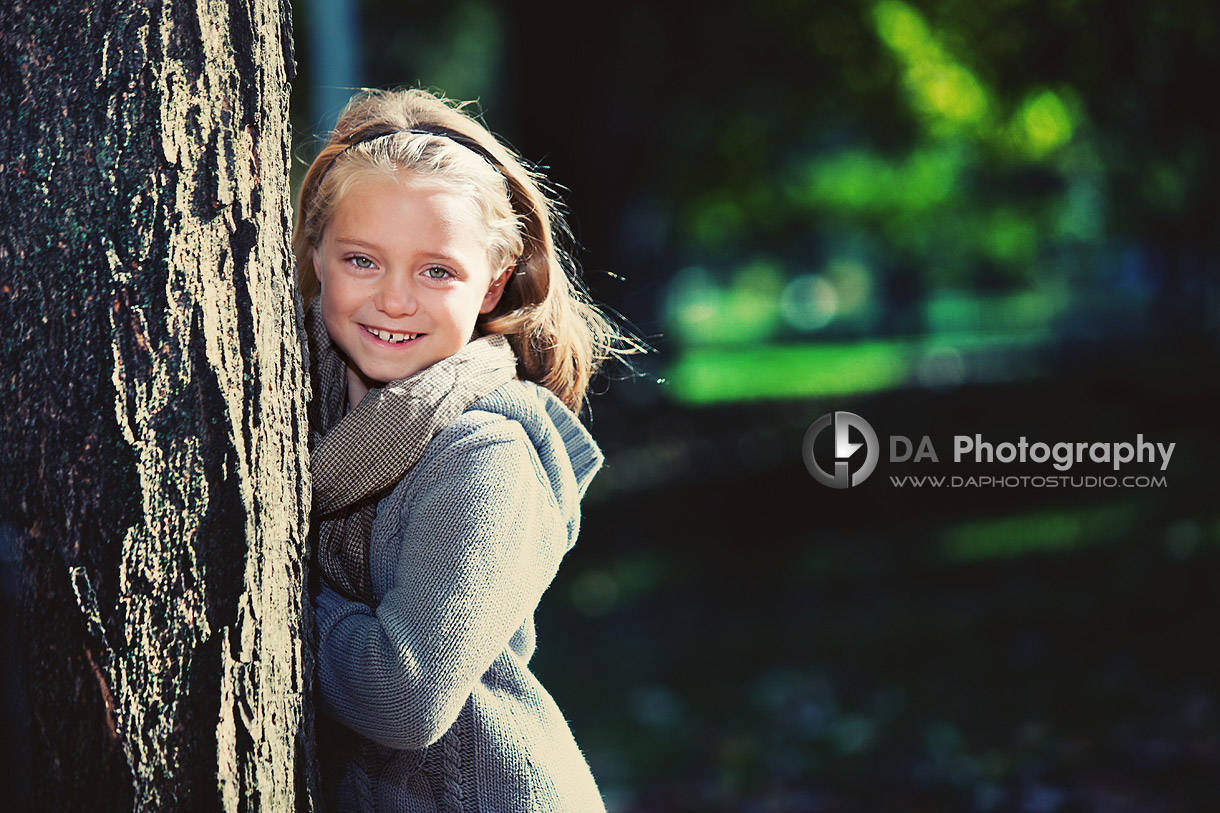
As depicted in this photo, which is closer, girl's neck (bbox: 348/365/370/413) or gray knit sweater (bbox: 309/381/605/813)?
gray knit sweater (bbox: 309/381/605/813)

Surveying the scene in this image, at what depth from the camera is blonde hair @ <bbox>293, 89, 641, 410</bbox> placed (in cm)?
197

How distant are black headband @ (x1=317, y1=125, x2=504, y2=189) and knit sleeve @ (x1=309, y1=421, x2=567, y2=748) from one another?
542 mm

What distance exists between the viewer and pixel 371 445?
1879 mm

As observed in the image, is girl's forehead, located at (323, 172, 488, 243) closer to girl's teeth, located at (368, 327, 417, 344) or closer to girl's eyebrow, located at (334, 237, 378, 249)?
girl's eyebrow, located at (334, 237, 378, 249)

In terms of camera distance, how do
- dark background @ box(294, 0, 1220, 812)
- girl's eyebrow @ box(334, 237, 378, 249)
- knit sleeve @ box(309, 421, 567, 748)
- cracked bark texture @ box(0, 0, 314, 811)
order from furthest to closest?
1. dark background @ box(294, 0, 1220, 812)
2. girl's eyebrow @ box(334, 237, 378, 249)
3. knit sleeve @ box(309, 421, 567, 748)
4. cracked bark texture @ box(0, 0, 314, 811)

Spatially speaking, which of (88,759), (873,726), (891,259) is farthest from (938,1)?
(891,259)

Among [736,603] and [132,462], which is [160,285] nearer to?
[132,462]

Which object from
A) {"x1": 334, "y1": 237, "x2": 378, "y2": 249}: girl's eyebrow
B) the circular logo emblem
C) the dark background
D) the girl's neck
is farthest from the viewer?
the circular logo emblem

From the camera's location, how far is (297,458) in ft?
6.00

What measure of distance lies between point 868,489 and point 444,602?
31.0 feet

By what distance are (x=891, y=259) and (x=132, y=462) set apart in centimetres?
4574

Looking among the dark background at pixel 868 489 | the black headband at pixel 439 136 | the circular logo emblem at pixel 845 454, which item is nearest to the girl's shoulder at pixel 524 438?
the black headband at pixel 439 136

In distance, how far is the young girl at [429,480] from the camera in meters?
1.74

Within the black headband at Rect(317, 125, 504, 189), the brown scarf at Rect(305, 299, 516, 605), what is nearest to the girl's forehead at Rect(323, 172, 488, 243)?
the black headband at Rect(317, 125, 504, 189)
